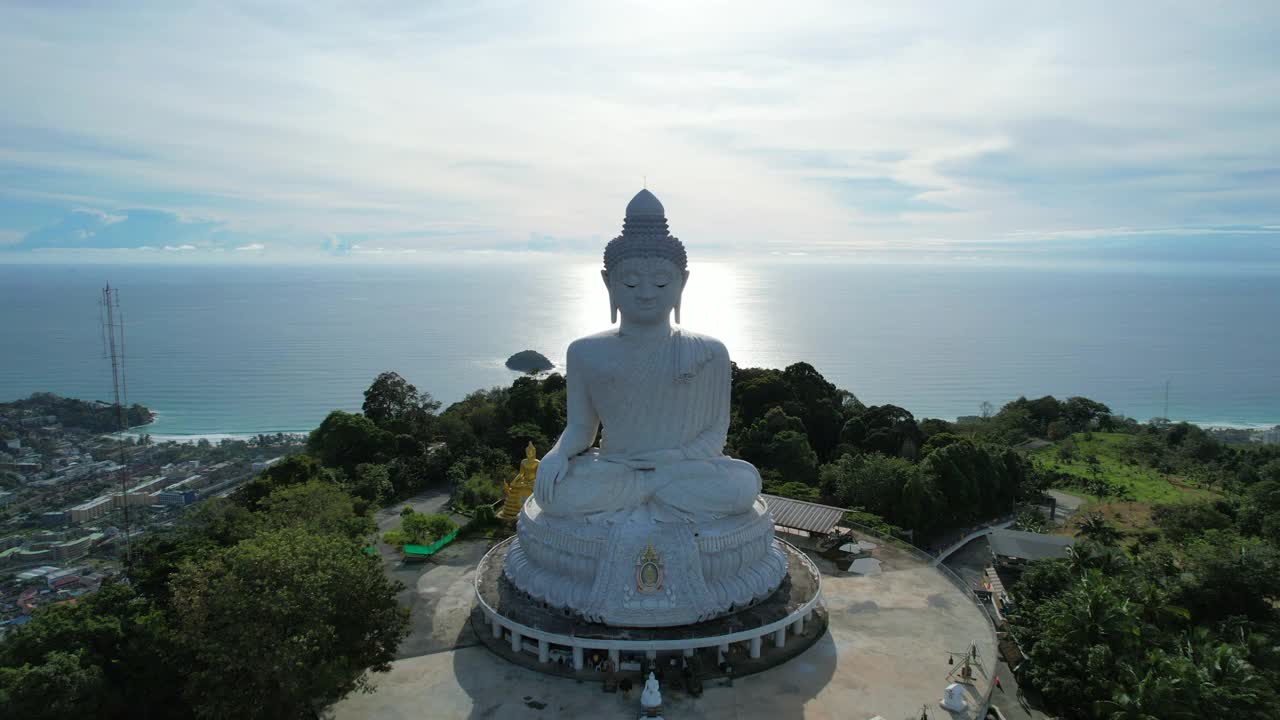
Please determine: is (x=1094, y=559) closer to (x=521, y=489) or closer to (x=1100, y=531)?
(x=1100, y=531)

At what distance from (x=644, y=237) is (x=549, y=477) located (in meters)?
5.59

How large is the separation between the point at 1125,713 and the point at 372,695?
1324 centimetres

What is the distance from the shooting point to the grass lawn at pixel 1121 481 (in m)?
27.1

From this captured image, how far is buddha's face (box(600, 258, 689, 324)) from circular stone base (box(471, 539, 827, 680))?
6.48 m

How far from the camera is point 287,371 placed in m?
73.8

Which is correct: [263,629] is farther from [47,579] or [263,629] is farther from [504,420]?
[504,420]

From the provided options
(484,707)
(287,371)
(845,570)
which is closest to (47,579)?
(484,707)

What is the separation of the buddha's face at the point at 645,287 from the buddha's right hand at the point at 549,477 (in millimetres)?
3532

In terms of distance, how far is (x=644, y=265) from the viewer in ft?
53.0

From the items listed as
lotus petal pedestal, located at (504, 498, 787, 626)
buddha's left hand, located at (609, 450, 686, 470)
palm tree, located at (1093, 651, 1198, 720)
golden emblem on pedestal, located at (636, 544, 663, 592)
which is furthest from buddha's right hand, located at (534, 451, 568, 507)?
palm tree, located at (1093, 651, 1198, 720)

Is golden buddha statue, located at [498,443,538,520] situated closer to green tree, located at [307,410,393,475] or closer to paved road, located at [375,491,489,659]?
paved road, located at [375,491,489,659]

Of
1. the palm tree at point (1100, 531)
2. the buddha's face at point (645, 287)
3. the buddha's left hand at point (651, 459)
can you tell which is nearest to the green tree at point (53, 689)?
the buddha's left hand at point (651, 459)

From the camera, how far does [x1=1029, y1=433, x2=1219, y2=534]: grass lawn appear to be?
27.1 meters

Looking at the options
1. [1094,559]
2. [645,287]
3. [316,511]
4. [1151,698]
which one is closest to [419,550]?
[316,511]
